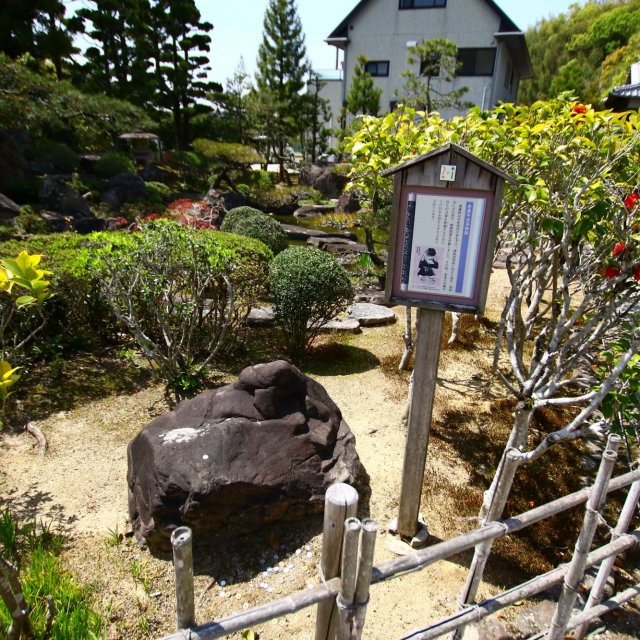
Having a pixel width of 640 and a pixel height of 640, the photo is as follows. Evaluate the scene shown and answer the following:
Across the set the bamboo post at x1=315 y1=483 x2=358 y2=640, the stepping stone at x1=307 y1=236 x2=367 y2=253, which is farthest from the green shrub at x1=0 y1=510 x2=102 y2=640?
the stepping stone at x1=307 y1=236 x2=367 y2=253

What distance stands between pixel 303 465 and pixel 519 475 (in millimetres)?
2001

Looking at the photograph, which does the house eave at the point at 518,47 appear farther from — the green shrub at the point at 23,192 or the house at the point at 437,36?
the green shrub at the point at 23,192

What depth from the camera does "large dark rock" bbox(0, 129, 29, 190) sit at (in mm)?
15094

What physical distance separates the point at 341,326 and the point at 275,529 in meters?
4.21

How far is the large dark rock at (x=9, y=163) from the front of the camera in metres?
15.1

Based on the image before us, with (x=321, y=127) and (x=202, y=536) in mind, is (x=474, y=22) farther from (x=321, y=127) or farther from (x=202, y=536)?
(x=202, y=536)

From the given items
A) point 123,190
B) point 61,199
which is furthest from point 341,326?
point 123,190

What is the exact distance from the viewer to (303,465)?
3518mm

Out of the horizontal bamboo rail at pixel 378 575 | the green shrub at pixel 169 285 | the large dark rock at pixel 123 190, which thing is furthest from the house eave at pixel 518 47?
the horizontal bamboo rail at pixel 378 575

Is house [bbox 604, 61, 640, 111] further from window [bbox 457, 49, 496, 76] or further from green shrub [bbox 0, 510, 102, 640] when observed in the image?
green shrub [bbox 0, 510, 102, 640]

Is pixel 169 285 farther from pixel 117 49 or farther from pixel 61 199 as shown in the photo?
pixel 117 49

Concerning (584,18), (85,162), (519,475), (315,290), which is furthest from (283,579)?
(584,18)

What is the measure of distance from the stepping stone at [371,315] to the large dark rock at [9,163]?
43.3 ft

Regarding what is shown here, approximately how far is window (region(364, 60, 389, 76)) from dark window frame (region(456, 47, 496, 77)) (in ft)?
12.1
